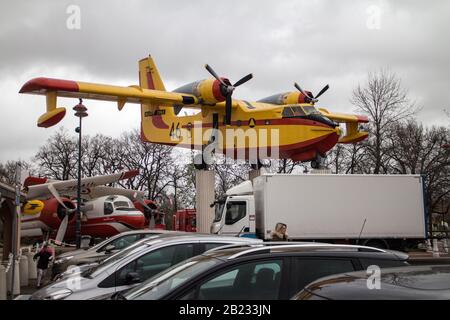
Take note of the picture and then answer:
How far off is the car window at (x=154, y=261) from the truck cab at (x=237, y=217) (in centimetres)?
1022

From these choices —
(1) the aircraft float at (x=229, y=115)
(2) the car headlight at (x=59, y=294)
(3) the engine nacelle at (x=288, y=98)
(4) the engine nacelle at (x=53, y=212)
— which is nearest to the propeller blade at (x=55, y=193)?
(4) the engine nacelle at (x=53, y=212)

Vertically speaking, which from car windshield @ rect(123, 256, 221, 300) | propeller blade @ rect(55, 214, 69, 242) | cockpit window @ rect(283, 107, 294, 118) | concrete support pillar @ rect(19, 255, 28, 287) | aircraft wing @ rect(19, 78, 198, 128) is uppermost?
aircraft wing @ rect(19, 78, 198, 128)

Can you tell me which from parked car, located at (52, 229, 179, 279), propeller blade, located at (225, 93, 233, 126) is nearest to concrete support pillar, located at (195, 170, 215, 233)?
propeller blade, located at (225, 93, 233, 126)

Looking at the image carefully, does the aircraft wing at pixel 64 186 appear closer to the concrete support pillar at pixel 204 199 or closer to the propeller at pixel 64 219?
the propeller at pixel 64 219

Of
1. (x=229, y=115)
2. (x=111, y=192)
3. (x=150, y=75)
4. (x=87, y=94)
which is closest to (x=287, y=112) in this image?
(x=229, y=115)

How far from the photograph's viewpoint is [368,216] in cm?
1828

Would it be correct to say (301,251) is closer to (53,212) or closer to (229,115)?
(229,115)

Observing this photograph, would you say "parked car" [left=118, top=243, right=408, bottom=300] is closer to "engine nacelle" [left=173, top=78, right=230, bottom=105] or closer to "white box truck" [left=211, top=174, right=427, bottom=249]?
"white box truck" [left=211, top=174, right=427, bottom=249]

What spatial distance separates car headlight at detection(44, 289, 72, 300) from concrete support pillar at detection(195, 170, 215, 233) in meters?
16.0

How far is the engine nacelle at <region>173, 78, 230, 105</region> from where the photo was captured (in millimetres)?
22891

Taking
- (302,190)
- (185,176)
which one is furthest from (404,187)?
(185,176)

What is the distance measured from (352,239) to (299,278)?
13793 millimetres

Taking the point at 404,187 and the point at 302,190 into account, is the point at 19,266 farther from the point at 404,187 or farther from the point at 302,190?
the point at 404,187

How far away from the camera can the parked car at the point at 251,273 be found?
15.2 ft
